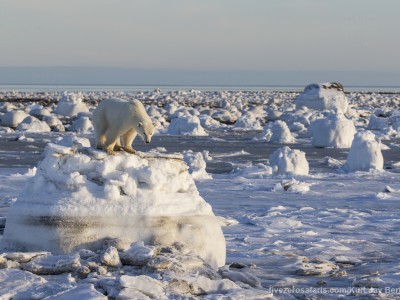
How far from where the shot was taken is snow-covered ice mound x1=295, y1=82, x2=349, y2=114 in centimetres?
3794

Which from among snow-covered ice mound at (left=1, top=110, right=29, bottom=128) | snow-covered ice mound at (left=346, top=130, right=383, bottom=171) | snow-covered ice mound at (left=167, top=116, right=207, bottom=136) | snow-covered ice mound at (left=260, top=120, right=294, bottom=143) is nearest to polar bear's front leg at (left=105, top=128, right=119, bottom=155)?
snow-covered ice mound at (left=346, top=130, right=383, bottom=171)

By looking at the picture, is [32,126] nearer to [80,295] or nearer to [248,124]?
[248,124]

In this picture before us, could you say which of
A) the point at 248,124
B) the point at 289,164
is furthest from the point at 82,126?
the point at 289,164

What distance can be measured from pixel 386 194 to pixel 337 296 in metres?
6.47

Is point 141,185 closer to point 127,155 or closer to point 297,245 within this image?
point 127,155

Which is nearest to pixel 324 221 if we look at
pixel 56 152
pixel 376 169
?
pixel 56 152

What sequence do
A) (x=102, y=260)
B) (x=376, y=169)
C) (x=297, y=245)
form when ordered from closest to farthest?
(x=102, y=260)
(x=297, y=245)
(x=376, y=169)

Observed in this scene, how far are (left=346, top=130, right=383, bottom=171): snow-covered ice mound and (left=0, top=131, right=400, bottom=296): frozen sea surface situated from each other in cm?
34

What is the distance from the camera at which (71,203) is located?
616cm

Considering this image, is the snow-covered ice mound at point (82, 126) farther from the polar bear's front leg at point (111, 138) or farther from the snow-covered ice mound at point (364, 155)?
the polar bear's front leg at point (111, 138)

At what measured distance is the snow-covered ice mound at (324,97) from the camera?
37.9 m

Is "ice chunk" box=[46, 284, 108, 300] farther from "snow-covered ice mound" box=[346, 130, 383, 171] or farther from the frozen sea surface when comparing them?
"snow-covered ice mound" box=[346, 130, 383, 171]

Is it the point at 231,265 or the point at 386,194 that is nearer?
the point at 231,265

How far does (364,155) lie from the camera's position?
51.0ft
